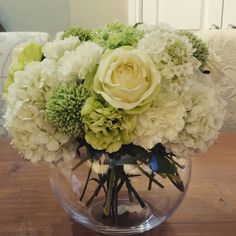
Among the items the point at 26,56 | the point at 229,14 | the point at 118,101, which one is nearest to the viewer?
the point at 118,101

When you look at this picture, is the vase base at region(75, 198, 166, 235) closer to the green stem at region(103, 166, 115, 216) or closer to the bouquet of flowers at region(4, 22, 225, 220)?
the green stem at region(103, 166, 115, 216)

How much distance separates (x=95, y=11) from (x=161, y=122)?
6.44 ft

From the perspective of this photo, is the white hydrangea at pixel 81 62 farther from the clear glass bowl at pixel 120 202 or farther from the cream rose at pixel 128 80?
the clear glass bowl at pixel 120 202

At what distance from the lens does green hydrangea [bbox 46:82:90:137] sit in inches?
18.7

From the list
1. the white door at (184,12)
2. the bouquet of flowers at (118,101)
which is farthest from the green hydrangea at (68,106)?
the white door at (184,12)

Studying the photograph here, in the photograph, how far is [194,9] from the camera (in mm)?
2236

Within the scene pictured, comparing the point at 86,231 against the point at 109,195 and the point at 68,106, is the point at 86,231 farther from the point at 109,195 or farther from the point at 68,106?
the point at 68,106

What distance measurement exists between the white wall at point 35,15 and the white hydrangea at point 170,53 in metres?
1.89

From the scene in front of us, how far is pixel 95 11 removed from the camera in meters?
2.32

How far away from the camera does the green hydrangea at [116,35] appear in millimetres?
508

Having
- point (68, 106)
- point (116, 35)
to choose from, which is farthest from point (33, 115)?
point (116, 35)

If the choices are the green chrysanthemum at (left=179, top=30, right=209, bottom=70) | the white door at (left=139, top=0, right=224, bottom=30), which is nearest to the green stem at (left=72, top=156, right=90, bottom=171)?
the green chrysanthemum at (left=179, top=30, right=209, bottom=70)

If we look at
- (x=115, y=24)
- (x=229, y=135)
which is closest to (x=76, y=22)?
(x=229, y=135)

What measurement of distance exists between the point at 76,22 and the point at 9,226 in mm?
1846
